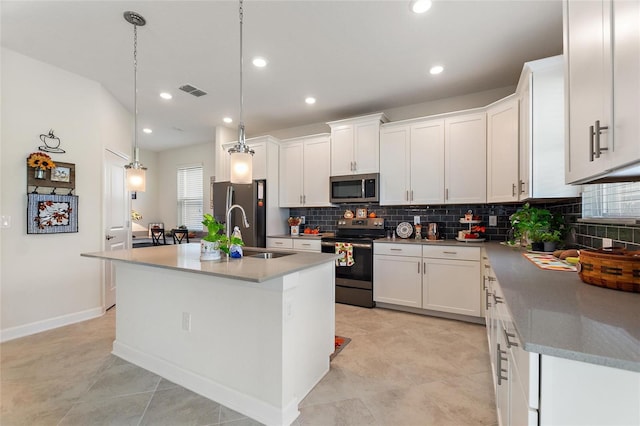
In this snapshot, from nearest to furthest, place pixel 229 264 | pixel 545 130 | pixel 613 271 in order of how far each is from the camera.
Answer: pixel 613 271, pixel 229 264, pixel 545 130

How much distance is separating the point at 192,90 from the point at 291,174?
1.77m

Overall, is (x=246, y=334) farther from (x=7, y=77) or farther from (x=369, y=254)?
(x=7, y=77)

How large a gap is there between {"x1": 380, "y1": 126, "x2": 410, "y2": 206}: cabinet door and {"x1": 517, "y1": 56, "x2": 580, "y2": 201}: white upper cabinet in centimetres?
142

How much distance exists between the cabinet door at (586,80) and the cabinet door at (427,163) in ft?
6.78

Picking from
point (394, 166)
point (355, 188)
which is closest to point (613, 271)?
point (394, 166)

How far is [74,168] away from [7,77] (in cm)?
96

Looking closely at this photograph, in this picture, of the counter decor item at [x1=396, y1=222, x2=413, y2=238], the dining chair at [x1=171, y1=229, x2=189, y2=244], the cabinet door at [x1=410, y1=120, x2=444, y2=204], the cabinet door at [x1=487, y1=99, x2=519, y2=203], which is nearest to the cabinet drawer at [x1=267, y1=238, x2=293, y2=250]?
the counter decor item at [x1=396, y1=222, x2=413, y2=238]

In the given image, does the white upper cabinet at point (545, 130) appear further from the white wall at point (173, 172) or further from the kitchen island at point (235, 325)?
the white wall at point (173, 172)

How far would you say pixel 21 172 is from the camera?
2771 mm

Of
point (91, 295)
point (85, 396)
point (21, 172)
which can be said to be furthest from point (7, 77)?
point (85, 396)

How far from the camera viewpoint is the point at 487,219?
3.43m

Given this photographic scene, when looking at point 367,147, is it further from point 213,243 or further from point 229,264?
point 229,264

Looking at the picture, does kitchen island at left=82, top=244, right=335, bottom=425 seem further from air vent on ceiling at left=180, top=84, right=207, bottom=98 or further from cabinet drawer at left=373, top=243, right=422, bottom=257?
air vent on ceiling at left=180, top=84, right=207, bottom=98

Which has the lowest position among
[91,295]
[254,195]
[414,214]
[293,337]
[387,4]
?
[91,295]
